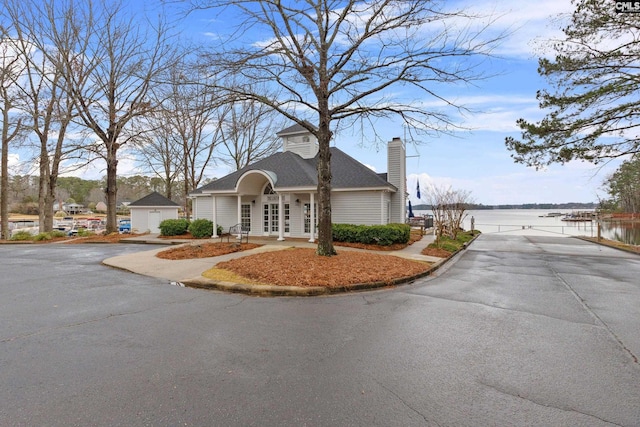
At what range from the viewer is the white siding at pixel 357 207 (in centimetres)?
1611

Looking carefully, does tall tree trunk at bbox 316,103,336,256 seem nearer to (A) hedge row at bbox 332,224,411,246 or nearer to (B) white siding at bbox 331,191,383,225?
(A) hedge row at bbox 332,224,411,246

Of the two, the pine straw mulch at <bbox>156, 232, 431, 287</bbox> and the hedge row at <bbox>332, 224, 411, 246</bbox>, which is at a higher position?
the hedge row at <bbox>332, 224, 411, 246</bbox>

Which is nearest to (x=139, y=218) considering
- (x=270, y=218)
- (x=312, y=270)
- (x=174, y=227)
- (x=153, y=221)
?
(x=153, y=221)

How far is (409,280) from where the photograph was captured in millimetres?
7855

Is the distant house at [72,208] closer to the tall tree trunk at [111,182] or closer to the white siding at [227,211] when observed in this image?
the tall tree trunk at [111,182]

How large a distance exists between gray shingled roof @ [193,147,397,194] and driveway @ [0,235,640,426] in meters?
9.98

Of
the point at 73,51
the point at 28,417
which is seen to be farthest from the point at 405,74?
the point at 73,51

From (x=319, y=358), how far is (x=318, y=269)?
4.33 m

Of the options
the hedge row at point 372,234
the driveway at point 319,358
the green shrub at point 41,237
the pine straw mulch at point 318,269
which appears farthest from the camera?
the green shrub at point 41,237

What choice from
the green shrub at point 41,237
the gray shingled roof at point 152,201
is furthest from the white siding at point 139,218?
the green shrub at point 41,237

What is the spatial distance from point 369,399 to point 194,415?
1.38 metres

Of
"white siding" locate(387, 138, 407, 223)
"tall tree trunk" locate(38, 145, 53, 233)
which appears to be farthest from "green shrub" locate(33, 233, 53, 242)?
"white siding" locate(387, 138, 407, 223)

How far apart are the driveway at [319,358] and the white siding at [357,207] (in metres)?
9.53

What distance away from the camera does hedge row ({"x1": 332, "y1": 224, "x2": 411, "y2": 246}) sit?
45.2 ft
